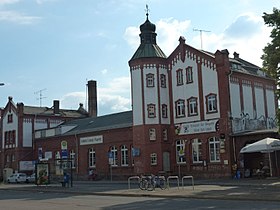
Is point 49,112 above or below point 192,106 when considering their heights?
above

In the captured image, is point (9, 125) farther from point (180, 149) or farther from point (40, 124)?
point (180, 149)

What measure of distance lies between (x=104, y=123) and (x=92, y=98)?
1829 cm

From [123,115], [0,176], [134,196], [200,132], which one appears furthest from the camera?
[0,176]

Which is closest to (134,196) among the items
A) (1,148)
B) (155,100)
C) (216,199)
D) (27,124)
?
(216,199)

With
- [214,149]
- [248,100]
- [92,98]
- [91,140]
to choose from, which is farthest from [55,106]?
[248,100]

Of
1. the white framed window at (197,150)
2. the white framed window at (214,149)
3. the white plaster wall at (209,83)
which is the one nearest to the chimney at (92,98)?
the white framed window at (197,150)

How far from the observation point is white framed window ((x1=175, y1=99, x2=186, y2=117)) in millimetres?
47406

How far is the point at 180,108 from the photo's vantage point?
47.8 meters

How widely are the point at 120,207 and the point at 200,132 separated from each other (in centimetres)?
2565

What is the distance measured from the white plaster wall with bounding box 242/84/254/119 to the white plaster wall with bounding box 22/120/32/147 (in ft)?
112

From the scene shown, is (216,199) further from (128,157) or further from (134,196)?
(128,157)

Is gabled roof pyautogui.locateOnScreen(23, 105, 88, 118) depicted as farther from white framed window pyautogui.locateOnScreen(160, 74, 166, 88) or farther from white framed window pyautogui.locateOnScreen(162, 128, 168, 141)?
white framed window pyautogui.locateOnScreen(162, 128, 168, 141)

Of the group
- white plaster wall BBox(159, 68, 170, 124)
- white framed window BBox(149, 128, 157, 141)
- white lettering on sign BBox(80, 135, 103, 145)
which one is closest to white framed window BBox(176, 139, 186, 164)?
white framed window BBox(149, 128, 157, 141)

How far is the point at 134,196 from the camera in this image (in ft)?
91.9
